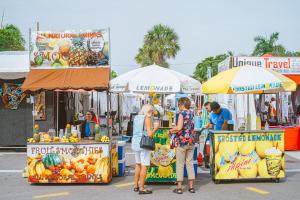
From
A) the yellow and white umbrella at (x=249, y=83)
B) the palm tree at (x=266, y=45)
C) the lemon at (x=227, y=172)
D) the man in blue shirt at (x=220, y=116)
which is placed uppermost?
the palm tree at (x=266, y=45)

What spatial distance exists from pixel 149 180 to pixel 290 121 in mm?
10716

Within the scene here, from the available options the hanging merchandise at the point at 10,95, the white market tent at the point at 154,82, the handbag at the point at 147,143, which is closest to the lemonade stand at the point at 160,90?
the white market tent at the point at 154,82

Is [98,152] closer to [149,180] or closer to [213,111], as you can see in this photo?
[149,180]

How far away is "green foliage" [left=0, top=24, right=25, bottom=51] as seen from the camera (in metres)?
41.3

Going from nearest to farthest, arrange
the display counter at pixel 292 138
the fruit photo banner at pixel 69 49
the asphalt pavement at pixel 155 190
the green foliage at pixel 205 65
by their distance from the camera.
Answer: the asphalt pavement at pixel 155 190, the fruit photo banner at pixel 69 49, the display counter at pixel 292 138, the green foliage at pixel 205 65

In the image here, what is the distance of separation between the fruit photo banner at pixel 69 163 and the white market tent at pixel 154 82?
4.45ft

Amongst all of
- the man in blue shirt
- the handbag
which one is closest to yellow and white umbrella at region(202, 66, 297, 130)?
the man in blue shirt

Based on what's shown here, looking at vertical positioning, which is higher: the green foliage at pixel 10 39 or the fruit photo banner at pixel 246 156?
the green foliage at pixel 10 39

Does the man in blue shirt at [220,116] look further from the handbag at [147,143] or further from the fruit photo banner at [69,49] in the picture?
the fruit photo banner at [69,49]

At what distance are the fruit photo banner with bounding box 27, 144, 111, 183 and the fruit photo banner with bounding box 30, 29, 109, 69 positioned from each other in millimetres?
2468

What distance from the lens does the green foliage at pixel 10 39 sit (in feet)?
136

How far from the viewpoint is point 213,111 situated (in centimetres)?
1013

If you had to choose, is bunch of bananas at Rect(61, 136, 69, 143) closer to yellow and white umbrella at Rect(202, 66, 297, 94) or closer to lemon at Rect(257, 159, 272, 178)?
yellow and white umbrella at Rect(202, 66, 297, 94)

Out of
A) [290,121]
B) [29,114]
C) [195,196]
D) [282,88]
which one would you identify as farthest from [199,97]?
[195,196]
